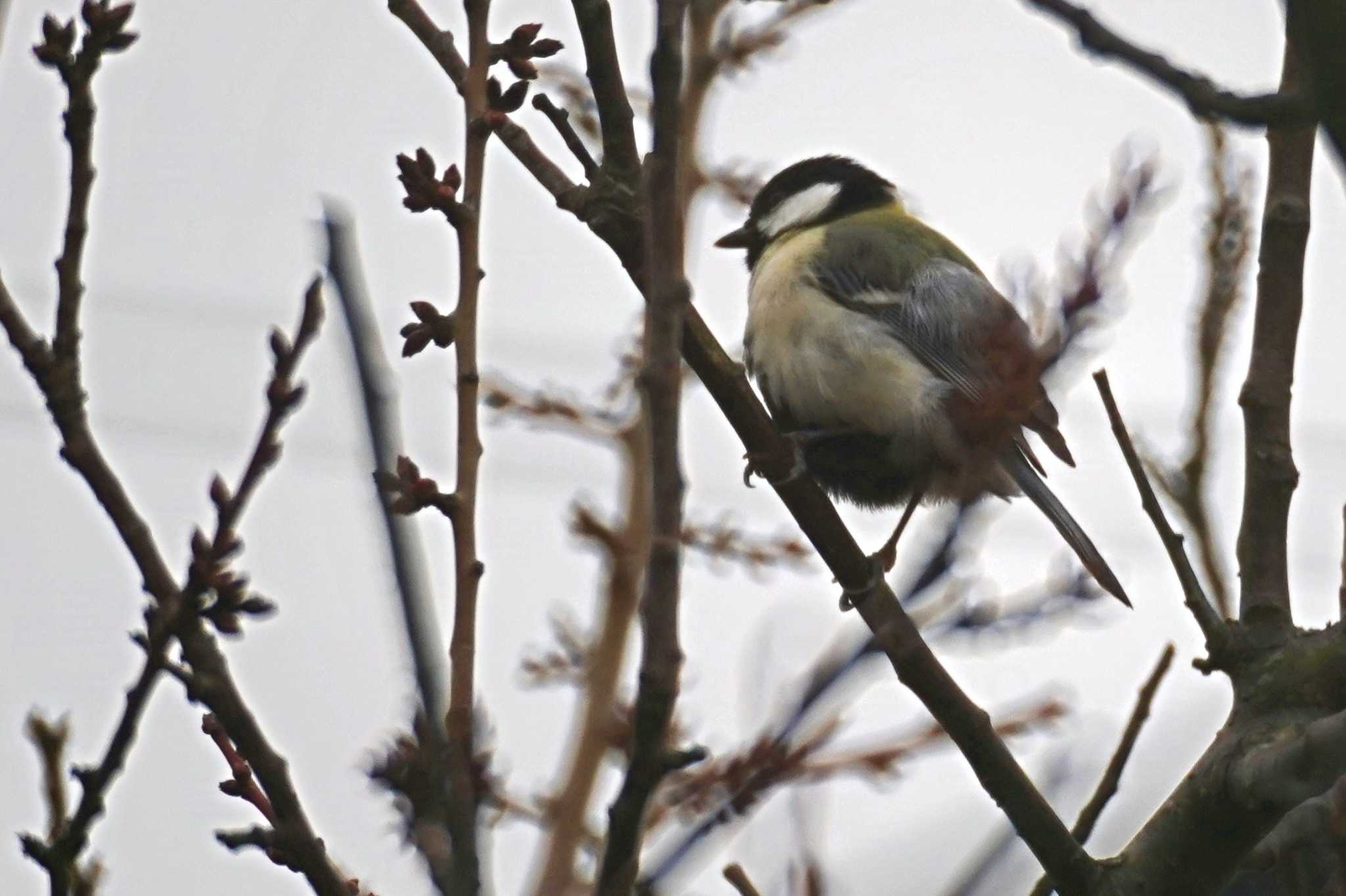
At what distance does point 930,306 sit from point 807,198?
1.06m

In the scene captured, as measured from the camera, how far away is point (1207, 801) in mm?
2162

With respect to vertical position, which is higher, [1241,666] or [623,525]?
[623,525]

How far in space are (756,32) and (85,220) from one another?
319 centimetres

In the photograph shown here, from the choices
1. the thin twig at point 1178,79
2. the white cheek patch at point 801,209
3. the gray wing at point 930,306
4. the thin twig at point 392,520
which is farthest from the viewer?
the white cheek patch at point 801,209

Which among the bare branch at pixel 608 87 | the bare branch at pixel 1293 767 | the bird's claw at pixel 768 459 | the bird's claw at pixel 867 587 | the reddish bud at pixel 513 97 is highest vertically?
the reddish bud at pixel 513 97

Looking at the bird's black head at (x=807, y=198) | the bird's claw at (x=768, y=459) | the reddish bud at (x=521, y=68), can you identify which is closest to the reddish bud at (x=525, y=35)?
the reddish bud at (x=521, y=68)

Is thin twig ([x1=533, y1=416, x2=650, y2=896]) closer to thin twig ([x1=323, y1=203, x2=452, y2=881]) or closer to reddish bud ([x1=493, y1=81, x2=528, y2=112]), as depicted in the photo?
reddish bud ([x1=493, y1=81, x2=528, y2=112])

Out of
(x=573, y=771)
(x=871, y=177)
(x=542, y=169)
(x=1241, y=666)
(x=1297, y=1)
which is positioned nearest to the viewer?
(x=1297, y=1)

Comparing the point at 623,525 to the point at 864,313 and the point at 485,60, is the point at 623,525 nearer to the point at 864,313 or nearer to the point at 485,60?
the point at 864,313

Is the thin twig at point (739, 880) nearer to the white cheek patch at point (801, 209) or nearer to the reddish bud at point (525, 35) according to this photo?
the reddish bud at point (525, 35)

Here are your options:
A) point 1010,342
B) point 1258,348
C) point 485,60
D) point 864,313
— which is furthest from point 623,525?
point 1010,342

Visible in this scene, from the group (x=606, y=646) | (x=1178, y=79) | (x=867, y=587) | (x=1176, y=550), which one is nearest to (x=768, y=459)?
(x=867, y=587)

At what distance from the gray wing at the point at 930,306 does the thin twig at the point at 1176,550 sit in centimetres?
127

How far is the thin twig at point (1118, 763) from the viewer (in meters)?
2.24
